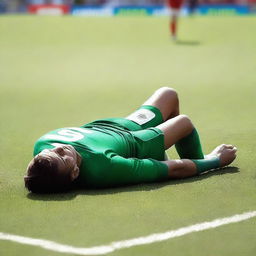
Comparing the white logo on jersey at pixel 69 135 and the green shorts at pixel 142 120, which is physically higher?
the white logo on jersey at pixel 69 135

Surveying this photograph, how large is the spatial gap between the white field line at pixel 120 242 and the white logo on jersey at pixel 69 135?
1096mm

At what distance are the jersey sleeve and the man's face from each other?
19cm

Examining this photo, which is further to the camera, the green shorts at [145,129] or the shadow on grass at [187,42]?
the shadow on grass at [187,42]

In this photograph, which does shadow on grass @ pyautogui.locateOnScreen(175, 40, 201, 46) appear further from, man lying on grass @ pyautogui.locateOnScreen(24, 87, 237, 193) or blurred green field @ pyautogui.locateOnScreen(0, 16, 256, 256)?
man lying on grass @ pyautogui.locateOnScreen(24, 87, 237, 193)

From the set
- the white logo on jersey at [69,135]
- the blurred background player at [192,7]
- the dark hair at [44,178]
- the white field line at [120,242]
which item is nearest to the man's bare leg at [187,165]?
the white logo on jersey at [69,135]

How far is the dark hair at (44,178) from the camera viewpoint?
16.7ft

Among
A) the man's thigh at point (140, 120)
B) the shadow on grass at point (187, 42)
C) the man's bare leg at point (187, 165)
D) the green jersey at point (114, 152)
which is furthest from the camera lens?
the shadow on grass at point (187, 42)

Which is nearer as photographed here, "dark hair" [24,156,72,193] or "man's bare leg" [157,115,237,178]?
"dark hair" [24,156,72,193]

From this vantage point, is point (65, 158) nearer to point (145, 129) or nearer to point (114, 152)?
point (114, 152)

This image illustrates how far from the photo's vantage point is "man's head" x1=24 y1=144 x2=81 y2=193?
5.10m

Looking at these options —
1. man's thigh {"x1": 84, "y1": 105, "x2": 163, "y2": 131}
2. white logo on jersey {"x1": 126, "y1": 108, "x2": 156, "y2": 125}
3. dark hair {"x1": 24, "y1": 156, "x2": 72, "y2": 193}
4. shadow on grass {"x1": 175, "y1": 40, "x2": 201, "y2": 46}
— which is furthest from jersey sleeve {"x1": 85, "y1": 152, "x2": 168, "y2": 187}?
shadow on grass {"x1": 175, "y1": 40, "x2": 201, "y2": 46}

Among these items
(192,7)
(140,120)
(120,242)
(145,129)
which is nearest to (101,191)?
(145,129)

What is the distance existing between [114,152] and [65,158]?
1.48 ft

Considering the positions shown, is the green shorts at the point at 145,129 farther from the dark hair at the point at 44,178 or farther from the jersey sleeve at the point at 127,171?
the dark hair at the point at 44,178
